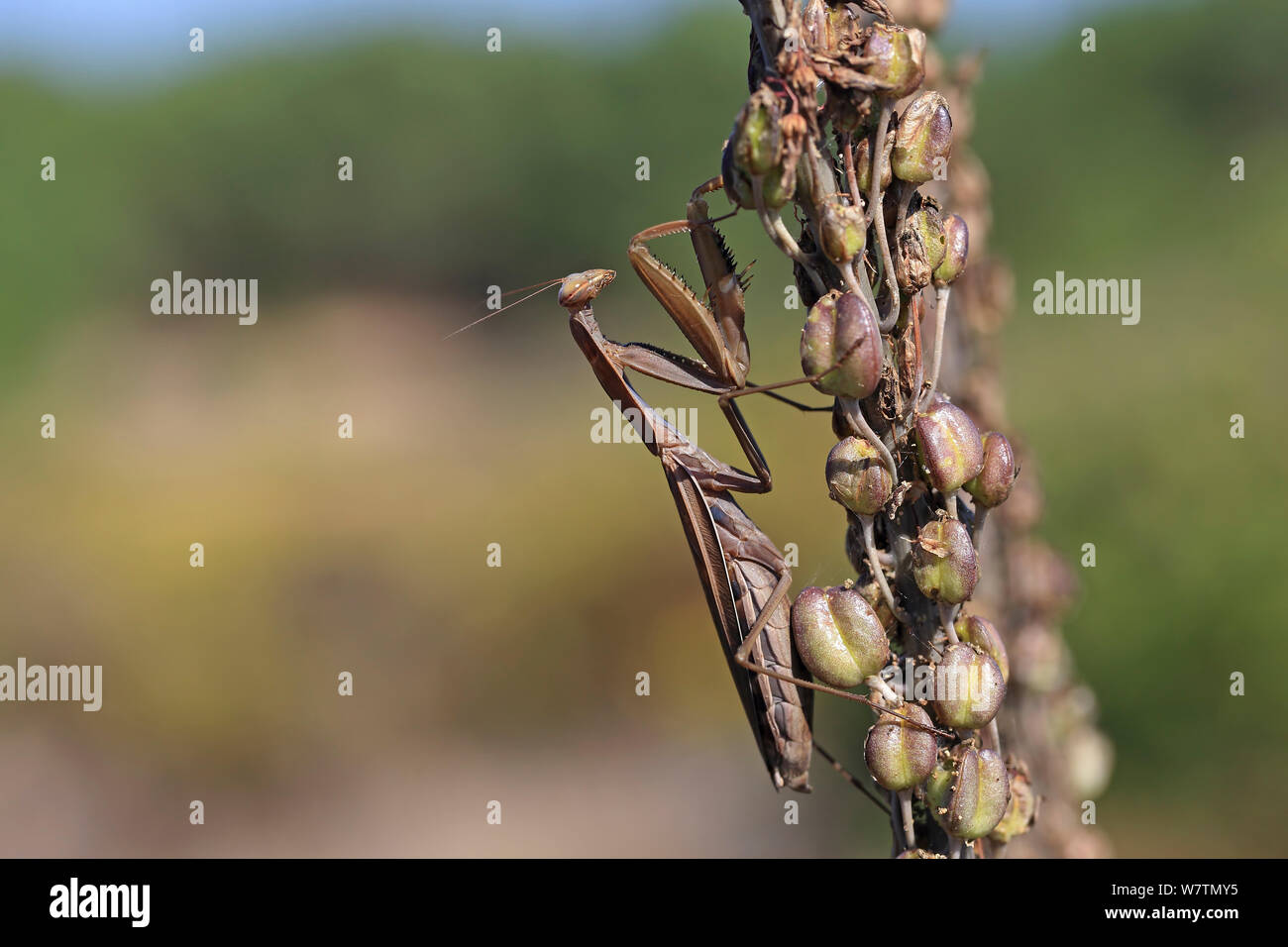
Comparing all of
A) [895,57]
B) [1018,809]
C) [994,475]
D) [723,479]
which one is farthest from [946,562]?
[723,479]

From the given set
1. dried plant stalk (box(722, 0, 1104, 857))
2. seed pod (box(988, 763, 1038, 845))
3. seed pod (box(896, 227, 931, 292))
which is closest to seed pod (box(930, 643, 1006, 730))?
dried plant stalk (box(722, 0, 1104, 857))

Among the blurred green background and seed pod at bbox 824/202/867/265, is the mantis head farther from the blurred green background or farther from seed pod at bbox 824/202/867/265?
the blurred green background

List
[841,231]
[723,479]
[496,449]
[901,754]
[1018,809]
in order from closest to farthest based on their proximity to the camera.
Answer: [841,231] < [901,754] < [1018,809] < [723,479] < [496,449]

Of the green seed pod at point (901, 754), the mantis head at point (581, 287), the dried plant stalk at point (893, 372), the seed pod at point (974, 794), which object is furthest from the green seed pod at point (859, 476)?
the mantis head at point (581, 287)

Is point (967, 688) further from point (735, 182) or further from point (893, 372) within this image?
point (735, 182)

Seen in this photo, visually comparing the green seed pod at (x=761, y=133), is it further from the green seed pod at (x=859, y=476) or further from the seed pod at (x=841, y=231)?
the green seed pod at (x=859, y=476)
